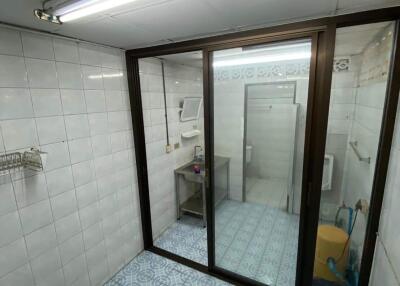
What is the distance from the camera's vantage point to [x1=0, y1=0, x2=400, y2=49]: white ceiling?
100cm

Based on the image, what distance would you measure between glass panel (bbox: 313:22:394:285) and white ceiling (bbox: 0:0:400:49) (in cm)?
35

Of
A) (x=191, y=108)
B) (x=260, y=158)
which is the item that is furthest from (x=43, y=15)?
(x=260, y=158)

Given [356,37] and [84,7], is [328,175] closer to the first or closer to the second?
[356,37]

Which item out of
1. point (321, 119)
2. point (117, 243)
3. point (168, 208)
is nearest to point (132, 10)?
point (321, 119)

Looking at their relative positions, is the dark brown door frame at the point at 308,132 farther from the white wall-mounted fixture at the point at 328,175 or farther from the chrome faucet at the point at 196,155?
the chrome faucet at the point at 196,155

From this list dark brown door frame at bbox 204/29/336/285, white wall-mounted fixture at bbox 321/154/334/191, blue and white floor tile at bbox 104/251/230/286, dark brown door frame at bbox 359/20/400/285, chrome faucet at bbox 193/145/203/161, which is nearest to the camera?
dark brown door frame at bbox 359/20/400/285

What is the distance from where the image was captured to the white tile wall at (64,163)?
4.11 ft

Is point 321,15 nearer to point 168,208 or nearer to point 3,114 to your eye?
point 3,114

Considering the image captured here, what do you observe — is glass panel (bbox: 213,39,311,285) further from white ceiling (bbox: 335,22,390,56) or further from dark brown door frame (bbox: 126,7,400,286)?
dark brown door frame (bbox: 126,7,400,286)

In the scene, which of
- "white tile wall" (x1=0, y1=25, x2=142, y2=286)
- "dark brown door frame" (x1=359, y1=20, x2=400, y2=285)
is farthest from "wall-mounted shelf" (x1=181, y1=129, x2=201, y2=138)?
"dark brown door frame" (x1=359, y1=20, x2=400, y2=285)

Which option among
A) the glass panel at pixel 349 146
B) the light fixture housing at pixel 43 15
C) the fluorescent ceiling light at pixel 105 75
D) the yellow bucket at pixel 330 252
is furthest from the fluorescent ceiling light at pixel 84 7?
the yellow bucket at pixel 330 252

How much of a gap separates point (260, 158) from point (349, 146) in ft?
3.03

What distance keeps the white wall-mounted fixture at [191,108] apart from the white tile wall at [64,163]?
2.95 feet

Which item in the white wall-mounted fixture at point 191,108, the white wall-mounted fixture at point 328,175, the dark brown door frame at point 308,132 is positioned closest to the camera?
the dark brown door frame at point 308,132
